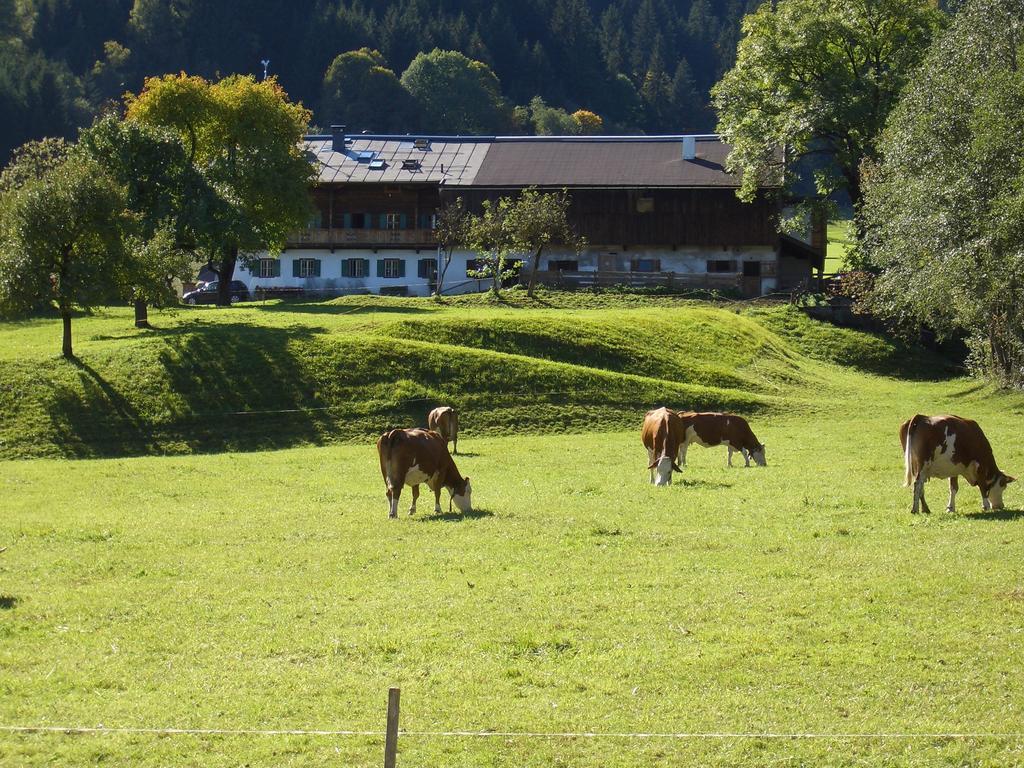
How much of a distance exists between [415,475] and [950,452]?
885 centimetres

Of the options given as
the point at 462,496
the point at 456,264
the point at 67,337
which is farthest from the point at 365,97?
the point at 462,496

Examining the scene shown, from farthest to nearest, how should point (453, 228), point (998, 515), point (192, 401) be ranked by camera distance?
point (453, 228) < point (192, 401) < point (998, 515)

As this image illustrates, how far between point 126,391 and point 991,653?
34.2 m

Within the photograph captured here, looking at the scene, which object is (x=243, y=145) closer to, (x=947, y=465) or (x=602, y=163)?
(x=602, y=163)

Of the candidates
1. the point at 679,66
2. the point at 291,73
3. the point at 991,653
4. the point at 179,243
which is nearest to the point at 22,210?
the point at 179,243

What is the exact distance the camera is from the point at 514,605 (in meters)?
15.2

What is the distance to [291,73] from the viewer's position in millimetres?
160375

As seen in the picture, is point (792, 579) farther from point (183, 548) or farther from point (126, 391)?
point (126, 391)

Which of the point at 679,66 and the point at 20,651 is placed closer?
the point at 20,651

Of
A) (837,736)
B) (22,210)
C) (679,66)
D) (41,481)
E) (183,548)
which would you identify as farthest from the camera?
(679,66)

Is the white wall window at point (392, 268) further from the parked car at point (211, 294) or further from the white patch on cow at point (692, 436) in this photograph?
the white patch on cow at point (692, 436)

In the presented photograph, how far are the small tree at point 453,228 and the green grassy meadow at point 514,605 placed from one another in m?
29.9

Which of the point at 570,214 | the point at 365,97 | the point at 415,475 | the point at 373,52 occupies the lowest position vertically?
the point at 415,475

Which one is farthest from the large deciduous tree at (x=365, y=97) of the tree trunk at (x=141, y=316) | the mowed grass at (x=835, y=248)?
the tree trunk at (x=141, y=316)
